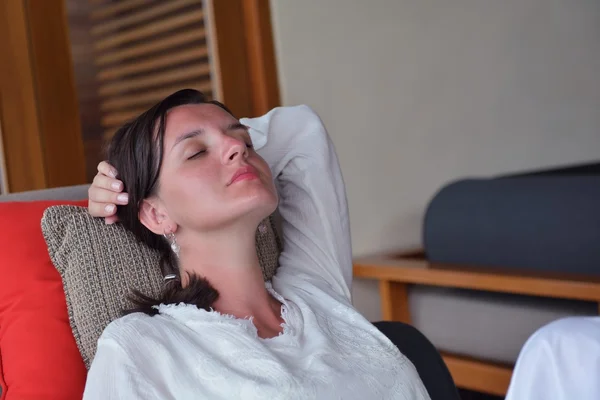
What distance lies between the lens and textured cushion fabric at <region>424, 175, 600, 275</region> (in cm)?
229

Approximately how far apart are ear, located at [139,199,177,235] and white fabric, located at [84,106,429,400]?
6.7 inches

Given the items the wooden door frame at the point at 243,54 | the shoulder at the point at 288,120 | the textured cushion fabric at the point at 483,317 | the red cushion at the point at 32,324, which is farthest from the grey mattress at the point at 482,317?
the red cushion at the point at 32,324

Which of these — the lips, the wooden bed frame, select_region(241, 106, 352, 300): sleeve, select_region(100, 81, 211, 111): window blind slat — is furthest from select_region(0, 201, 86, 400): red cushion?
select_region(100, 81, 211, 111): window blind slat

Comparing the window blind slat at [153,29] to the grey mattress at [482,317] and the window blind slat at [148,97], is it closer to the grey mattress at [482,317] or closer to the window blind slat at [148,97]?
the window blind slat at [148,97]

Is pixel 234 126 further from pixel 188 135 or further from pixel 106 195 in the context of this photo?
pixel 106 195

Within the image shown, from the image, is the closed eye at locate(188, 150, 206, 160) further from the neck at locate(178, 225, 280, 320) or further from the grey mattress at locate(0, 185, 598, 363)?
the grey mattress at locate(0, 185, 598, 363)

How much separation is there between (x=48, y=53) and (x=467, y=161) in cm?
177

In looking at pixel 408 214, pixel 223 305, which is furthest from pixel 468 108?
pixel 223 305

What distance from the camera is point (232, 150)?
4.47 ft

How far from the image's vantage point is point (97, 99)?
9.00 ft

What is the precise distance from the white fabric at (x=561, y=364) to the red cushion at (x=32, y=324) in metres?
0.73

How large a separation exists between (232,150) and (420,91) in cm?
195

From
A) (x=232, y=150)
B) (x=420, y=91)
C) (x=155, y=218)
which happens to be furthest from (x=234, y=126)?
(x=420, y=91)

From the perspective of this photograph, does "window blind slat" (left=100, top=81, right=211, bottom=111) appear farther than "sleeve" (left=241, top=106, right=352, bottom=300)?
Yes
